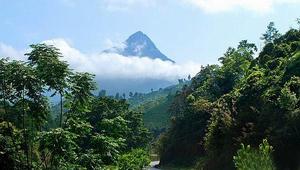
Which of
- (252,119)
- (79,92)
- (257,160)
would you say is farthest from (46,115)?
(252,119)

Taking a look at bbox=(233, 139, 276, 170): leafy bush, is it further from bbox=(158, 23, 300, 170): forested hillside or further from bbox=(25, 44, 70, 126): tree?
bbox=(25, 44, 70, 126): tree

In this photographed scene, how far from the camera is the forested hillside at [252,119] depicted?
3841 cm

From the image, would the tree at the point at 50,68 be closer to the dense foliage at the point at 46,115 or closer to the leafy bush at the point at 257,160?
the dense foliage at the point at 46,115

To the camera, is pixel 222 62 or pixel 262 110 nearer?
pixel 262 110

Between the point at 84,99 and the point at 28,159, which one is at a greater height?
the point at 84,99

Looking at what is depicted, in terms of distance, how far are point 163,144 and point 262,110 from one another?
157 ft

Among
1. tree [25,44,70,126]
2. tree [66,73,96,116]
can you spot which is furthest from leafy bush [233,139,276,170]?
tree [25,44,70,126]

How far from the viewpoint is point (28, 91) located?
1859 cm

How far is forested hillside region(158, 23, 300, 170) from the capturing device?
3841 cm

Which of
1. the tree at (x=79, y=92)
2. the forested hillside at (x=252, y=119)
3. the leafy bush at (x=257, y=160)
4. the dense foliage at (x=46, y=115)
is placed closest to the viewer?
the dense foliage at (x=46, y=115)

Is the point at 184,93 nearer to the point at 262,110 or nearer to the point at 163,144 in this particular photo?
the point at 163,144

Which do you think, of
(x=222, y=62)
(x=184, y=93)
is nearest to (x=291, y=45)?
(x=222, y=62)

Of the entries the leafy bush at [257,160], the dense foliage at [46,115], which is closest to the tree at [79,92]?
the dense foliage at [46,115]

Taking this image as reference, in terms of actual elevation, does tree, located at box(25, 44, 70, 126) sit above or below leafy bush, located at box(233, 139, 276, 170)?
above
